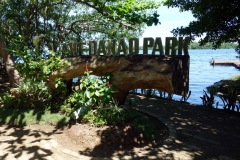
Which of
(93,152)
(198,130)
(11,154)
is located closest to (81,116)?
(93,152)

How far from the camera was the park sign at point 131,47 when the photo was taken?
5.28m

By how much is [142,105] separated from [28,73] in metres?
4.65

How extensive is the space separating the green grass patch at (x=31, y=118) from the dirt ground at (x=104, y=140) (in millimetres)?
681

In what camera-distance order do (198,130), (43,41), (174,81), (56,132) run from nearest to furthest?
(174,81), (56,132), (198,130), (43,41)

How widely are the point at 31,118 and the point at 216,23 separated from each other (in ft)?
20.5

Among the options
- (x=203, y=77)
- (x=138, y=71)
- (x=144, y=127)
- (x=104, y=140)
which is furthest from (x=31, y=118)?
(x=203, y=77)

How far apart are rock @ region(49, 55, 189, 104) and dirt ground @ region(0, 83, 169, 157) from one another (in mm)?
1212

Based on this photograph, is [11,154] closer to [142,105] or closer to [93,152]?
[93,152]

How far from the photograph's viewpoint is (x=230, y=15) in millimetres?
5992

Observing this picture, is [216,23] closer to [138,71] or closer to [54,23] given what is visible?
[138,71]

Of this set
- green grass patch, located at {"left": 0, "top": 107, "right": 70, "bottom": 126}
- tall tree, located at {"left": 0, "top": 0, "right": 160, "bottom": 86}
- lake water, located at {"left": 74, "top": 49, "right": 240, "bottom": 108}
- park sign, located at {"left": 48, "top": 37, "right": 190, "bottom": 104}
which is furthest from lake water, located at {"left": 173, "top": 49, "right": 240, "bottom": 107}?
green grass patch, located at {"left": 0, "top": 107, "right": 70, "bottom": 126}

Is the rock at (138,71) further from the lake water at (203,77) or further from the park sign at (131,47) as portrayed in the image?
the lake water at (203,77)

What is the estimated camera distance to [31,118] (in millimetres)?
6598

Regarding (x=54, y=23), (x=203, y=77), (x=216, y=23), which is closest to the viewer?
(x=216, y=23)
